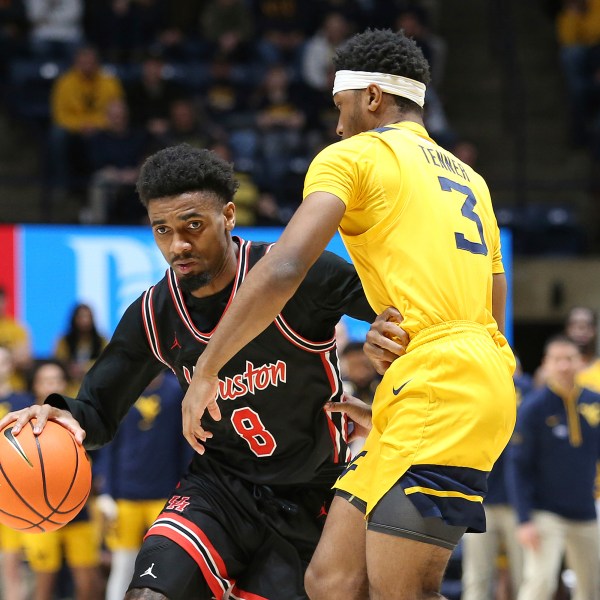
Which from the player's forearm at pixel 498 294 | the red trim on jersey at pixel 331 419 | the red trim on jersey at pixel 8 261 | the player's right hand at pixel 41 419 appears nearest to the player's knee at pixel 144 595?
the player's right hand at pixel 41 419

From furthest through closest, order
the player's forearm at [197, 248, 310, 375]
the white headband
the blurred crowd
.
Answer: the blurred crowd
the white headband
the player's forearm at [197, 248, 310, 375]

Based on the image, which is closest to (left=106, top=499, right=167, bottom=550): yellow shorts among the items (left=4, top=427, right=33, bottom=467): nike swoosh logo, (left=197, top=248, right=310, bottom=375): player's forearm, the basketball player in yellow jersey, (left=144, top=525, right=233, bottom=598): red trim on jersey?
(left=144, top=525, right=233, bottom=598): red trim on jersey

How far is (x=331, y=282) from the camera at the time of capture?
4.22 m

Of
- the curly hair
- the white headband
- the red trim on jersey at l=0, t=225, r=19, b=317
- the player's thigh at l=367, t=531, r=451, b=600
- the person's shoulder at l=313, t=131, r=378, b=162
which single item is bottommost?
the red trim on jersey at l=0, t=225, r=19, b=317

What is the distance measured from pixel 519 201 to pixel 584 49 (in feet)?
7.71

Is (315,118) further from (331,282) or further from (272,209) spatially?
(331,282)

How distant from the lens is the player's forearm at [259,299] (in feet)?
10.8

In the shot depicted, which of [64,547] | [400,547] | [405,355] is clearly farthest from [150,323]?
[64,547]

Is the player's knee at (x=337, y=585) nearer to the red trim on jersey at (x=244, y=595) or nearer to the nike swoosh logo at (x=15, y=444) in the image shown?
the red trim on jersey at (x=244, y=595)

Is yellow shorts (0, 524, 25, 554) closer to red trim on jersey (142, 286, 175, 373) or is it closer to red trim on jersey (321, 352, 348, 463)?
red trim on jersey (142, 286, 175, 373)

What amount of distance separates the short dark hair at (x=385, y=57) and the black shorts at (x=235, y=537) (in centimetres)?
149

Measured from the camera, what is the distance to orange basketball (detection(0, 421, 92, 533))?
13.1ft

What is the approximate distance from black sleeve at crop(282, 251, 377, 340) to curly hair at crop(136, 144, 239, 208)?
415 millimetres

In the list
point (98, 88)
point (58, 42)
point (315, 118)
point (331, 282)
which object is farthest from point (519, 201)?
point (331, 282)
